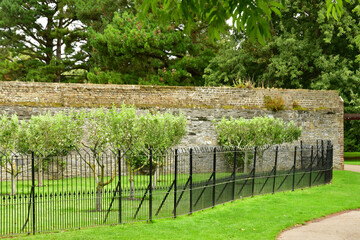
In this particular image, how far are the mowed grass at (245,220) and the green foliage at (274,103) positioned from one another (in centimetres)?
676

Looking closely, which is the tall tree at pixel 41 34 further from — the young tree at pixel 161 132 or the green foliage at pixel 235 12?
the green foliage at pixel 235 12

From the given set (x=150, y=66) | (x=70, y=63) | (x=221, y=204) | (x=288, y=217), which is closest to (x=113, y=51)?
(x=150, y=66)

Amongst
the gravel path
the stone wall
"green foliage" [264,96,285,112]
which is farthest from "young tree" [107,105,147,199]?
"green foliage" [264,96,285,112]

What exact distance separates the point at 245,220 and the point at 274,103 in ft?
39.0

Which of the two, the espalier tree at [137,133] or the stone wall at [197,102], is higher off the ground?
the stone wall at [197,102]

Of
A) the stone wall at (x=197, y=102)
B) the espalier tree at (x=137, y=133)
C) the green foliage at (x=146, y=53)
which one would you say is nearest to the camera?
the espalier tree at (x=137, y=133)

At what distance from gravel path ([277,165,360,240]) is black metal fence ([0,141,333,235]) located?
292 centimetres

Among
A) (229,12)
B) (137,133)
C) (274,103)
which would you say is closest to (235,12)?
(229,12)

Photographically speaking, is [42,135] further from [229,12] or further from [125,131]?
[229,12]

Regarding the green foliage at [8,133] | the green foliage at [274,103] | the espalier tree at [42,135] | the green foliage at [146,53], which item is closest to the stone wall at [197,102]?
the green foliage at [274,103]

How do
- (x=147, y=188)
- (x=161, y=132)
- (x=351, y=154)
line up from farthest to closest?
(x=351, y=154)
(x=161, y=132)
(x=147, y=188)

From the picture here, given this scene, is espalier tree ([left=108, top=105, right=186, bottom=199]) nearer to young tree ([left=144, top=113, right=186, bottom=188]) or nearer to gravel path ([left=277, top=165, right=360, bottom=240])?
young tree ([left=144, top=113, right=186, bottom=188])

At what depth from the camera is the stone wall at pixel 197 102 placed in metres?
18.9

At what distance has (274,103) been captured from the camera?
2212 cm
